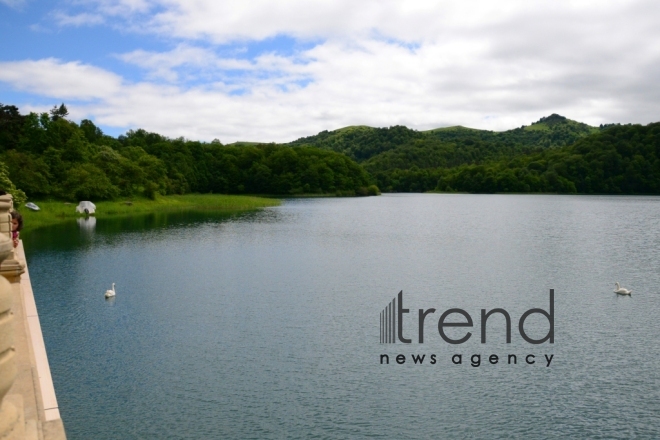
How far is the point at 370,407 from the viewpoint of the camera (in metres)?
10.8

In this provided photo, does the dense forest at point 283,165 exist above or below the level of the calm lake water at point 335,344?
above

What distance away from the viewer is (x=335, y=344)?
14.5 m

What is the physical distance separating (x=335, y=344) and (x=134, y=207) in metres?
49.8

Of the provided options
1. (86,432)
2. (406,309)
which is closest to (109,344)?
(86,432)

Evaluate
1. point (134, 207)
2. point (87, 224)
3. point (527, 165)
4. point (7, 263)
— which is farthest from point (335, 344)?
point (527, 165)

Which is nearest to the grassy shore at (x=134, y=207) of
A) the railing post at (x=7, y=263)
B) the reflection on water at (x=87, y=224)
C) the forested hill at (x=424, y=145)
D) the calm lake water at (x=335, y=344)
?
the reflection on water at (x=87, y=224)

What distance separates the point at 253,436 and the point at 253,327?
21.1 feet

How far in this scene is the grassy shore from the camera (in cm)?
4553

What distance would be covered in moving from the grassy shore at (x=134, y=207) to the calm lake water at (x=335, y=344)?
53.6 feet

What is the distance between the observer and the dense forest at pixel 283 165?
188ft

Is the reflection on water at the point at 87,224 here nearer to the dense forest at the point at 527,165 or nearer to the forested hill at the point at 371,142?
the dense forest at the point at 527,165

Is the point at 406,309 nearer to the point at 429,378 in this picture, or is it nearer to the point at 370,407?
the point at 429,378

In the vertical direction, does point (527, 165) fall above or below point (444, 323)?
above

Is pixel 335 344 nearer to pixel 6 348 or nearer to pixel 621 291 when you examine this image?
pixel 621 291
